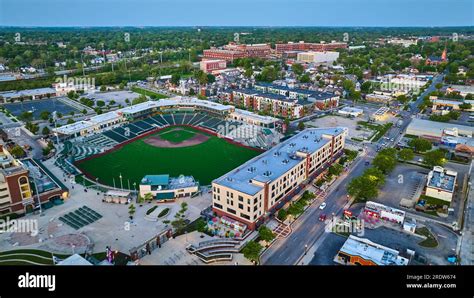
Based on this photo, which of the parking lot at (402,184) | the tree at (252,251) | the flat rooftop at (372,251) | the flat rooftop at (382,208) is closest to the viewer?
the flat rooftop at (372,251)

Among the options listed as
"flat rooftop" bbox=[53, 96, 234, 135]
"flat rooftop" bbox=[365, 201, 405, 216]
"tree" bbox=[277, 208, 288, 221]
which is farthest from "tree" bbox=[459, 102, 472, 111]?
"tree" bbox=[277, 208, 288, 221]

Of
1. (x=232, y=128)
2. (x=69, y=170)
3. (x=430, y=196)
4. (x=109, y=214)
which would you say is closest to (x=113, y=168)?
(x=69, y=170)

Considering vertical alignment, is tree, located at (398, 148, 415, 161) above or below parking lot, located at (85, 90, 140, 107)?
below

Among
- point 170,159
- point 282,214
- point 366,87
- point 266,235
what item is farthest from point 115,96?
point 266,235

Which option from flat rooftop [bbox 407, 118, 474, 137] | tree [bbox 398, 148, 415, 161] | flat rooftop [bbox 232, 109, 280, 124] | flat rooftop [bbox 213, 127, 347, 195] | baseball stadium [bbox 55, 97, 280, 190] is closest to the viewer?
flat rooftop [bbox 213, 127, 347, 195]

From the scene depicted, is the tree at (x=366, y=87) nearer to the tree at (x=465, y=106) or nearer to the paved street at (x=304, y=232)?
the tree at (x=465, y=106)

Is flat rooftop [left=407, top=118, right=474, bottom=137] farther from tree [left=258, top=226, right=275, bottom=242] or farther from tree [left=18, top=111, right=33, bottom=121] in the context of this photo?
tree [left=18, top=111, right=33, bottom=121]

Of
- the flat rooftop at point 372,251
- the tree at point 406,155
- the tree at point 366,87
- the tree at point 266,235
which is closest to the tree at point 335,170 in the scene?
the tree at point 406,155
